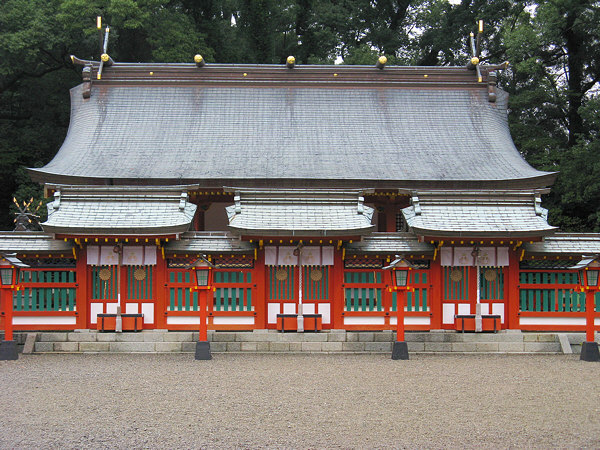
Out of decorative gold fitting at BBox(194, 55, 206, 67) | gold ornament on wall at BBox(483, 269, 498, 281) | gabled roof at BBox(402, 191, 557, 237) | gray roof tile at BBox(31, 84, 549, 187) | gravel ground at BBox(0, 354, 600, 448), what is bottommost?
gravel ground at BBox(0, 354, 600, 448)

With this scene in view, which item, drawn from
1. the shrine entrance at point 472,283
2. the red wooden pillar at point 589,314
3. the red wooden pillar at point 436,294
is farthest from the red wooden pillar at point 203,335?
the red wooden pillar at point 589,314

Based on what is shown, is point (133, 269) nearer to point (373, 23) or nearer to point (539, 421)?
point (539, 421)

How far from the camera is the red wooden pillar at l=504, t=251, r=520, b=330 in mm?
14984

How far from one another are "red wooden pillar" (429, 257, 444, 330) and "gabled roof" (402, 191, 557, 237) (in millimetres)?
1108

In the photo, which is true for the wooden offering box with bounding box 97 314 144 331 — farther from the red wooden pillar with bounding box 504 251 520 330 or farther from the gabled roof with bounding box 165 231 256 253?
the red wooden pillar with bounding box 504 251 520 330

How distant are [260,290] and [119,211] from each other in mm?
4026

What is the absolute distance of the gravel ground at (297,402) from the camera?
793 centimetres

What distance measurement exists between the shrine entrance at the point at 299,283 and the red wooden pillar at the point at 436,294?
102 inches

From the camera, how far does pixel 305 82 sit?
2222 centimetres

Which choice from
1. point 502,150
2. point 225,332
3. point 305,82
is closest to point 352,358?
point 225,332

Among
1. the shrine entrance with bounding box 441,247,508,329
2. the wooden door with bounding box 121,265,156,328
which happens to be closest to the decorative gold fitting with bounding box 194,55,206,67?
the wooden door with bounding box 121,265,156,328

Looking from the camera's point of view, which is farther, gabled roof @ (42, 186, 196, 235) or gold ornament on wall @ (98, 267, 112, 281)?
gold ornament on wall @ (98, 267, 112, 281)

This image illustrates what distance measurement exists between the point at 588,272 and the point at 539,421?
605 cm

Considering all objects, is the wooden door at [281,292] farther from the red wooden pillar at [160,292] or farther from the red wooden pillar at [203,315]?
the red wooden pillar at [160,292]
